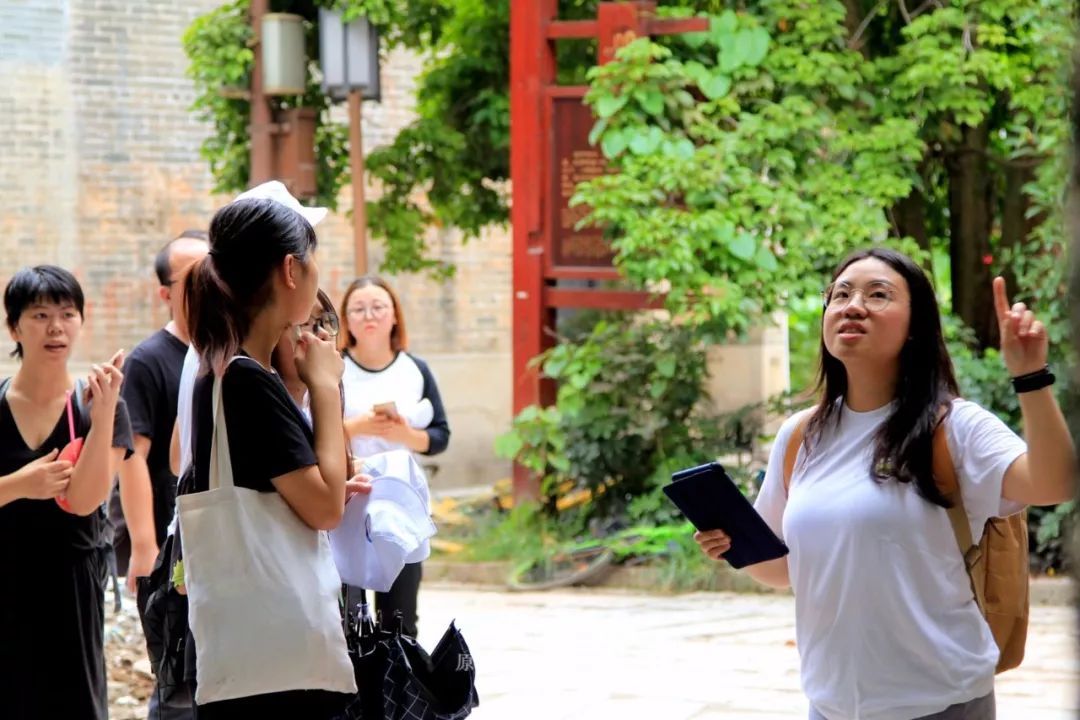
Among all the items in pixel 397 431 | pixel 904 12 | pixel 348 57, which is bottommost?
pixel 397 431

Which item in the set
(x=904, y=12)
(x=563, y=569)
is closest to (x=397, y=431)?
(x=563, y=569)

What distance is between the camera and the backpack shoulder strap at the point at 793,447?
143 inches

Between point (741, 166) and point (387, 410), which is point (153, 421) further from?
point (741, 166)

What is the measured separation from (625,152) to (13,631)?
7251mm

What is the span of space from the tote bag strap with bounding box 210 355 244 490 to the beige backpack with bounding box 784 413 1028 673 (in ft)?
4.92

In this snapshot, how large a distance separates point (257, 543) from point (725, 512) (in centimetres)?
108

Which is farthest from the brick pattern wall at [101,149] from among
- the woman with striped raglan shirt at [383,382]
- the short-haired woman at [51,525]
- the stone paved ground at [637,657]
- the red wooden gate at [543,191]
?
the short-haired woman at [51,525]

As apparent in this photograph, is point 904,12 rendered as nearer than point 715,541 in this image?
No

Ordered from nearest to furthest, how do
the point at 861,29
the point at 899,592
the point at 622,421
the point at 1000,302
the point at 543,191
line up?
the point at 1000,302, the point at 899,592, the point at 622,421, the point at 861,29, the point at 543,191

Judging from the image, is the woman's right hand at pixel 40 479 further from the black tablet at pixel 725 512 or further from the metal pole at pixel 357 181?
the metal pole at pixel 357 181

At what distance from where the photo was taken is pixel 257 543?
3.16 m

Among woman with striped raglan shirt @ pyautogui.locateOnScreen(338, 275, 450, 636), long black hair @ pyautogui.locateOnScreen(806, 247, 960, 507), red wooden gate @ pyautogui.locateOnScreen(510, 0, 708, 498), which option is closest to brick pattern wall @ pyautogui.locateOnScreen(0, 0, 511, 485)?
red wooden gate @ pyautogui.locateOnScreen(510, 0, 708, 498)

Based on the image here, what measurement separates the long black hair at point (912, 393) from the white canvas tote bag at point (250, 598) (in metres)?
1.21

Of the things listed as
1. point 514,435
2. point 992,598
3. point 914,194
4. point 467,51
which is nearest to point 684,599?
point 514,435
